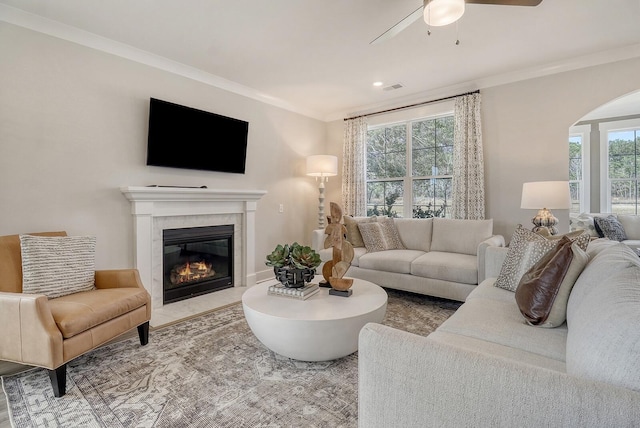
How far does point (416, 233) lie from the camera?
4.04 metres

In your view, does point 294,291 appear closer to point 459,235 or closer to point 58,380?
point 58,380

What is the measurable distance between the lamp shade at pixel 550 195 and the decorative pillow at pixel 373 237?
1.61 meters

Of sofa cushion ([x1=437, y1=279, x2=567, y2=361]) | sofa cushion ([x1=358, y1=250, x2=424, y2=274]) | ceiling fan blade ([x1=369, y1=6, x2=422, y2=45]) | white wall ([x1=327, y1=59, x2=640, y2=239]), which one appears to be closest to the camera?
sofa cushion ([x1=437, y1=279, x2=567, y2=361])

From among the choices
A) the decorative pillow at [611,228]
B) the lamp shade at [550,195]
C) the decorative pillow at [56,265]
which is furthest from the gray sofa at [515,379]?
the decorative pillow at [611,228]

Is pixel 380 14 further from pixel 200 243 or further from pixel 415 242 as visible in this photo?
pixel 200 243

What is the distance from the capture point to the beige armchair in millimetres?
1752

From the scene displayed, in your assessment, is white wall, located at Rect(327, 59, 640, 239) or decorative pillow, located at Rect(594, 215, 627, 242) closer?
white wall, located at Rect(327, 59, 640, 239)

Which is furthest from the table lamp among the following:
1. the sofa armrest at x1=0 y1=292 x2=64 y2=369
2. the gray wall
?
the sofa armrest at x1=0 y1=292 x2=64 y2=369

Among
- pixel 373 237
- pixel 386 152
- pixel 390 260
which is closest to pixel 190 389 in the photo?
pixel 390 260

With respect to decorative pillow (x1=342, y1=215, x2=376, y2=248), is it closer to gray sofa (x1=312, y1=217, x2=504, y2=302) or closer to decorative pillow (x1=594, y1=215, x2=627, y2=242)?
gray sofa (x1=312, y1=217, x2=504, y2=302)

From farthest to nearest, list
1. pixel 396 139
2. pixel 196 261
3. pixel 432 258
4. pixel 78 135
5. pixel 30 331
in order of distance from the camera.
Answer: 1. pixel 396 139
2. pixel 196 261
3. pixel 432 258
4. pixel 78 135
5. pixel 30 331

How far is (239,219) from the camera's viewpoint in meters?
4.16

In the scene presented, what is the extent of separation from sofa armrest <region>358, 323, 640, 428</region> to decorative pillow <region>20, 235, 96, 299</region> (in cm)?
231

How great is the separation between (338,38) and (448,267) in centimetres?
246
